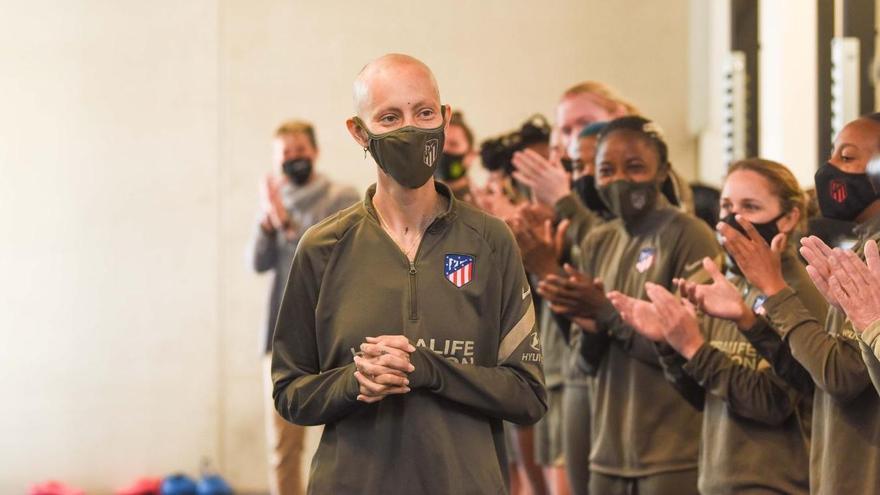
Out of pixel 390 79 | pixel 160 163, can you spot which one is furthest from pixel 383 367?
pixel 160 163

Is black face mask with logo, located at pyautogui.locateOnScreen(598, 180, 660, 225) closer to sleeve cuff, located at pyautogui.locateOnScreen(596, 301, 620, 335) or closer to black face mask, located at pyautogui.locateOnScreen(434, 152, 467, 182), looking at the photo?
sleeve cuff, located at pyautogui.locateOnScreen(596, 301, 620, 335)

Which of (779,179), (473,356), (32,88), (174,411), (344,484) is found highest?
(32,88)

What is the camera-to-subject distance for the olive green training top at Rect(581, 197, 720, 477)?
141 inches

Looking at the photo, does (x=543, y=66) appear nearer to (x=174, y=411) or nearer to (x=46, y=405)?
(x=174, y=411)

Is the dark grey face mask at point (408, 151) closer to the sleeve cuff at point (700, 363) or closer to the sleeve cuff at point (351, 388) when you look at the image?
the sleeve cuff at point (351, 388)

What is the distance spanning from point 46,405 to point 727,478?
5457mm

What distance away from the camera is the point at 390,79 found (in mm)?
2363

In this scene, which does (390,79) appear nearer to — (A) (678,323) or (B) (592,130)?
(A) (678,323)

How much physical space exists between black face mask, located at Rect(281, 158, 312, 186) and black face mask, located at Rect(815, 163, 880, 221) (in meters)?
3.64

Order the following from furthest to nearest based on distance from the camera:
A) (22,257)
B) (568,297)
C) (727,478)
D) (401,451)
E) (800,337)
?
1. (22,257)
2. (568,297)
3. (727,478)
4. (800,337)
5. (401,451)

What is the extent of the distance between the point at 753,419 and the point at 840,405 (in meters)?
0.43

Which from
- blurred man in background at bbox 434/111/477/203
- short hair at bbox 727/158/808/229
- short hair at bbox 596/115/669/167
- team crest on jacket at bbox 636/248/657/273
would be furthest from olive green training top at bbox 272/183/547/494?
blurred man in background at bbox 434/111/477/203

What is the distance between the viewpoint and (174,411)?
7684mm

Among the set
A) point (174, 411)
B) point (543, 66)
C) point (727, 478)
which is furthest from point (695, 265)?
point (174, 411)
